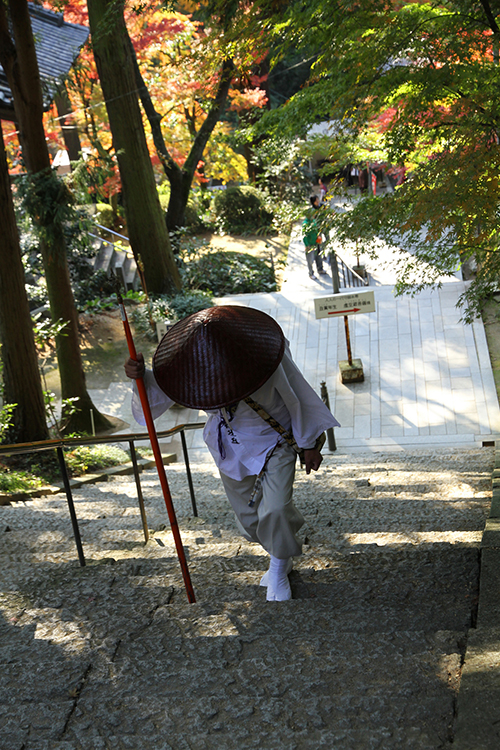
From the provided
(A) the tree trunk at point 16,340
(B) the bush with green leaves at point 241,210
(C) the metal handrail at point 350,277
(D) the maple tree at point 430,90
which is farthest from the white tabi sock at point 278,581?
(B) the bush with green leaves at point 241,210

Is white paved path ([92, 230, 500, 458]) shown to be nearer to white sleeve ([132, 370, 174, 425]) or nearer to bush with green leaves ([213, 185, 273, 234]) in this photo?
bush with green leaves ([213, 185, 273, 234])

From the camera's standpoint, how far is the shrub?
16.0 metres

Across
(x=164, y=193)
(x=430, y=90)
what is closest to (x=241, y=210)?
(x=164, y=193)

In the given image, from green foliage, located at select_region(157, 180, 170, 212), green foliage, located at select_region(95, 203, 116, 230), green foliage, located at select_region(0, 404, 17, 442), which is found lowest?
green foliage, located at select_region(0, 404, 17, 442)

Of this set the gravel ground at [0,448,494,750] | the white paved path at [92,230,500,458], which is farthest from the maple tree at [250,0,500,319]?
the white paved path at [92,230,500,458]

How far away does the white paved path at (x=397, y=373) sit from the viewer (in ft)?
31.3

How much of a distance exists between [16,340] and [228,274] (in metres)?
9.24

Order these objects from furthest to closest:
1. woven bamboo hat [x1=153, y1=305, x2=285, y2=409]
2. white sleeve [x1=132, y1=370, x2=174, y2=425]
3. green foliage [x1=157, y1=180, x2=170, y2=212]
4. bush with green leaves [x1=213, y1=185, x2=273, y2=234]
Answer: green foliage [x1=157, y1=180, x2=170, y2=212] → bush with green leaves [x1=213, y1=185, x2=273, y2=234] → white sleeve [x1=132, y1=370, x2=174, y2=425] → woven bamboo hat [x1=153, y1=305, x2=285, y2=409]

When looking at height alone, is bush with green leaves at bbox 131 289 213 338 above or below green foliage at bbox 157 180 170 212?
below

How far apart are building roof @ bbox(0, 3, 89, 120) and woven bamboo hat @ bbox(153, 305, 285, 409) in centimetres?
850

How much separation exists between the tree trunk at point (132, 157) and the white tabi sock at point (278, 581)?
11.0 meters

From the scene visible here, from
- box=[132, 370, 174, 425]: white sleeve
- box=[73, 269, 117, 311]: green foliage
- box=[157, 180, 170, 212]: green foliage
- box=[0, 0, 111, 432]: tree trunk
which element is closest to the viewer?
box=[132, 370, 174, 425]: white sleeve

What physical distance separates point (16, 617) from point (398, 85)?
4.96m

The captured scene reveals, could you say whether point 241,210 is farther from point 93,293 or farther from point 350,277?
point 93,293
